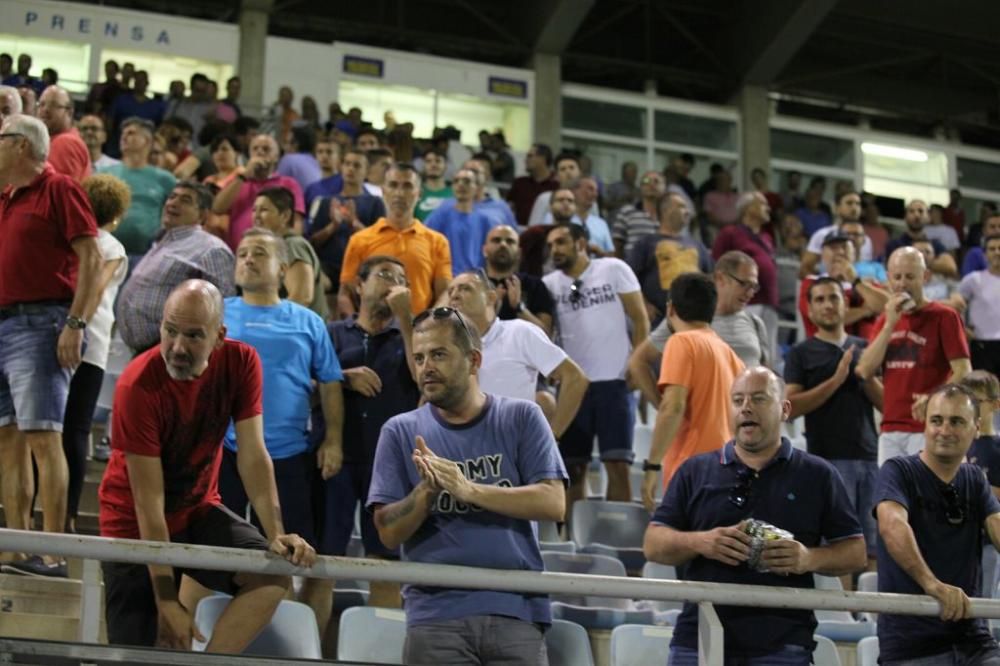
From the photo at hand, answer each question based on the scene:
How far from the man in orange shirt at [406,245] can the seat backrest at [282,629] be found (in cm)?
285

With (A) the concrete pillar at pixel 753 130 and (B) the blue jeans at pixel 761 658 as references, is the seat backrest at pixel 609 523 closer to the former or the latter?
(B) the blue jeans at pixel 761 658

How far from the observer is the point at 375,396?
5621 mm

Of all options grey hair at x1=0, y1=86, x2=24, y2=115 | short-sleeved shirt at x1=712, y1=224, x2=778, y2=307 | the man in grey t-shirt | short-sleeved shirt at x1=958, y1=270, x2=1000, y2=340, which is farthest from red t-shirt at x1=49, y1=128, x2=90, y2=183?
short-sleeved shirt at x1=958, y1=270, x2=1000, y2=340

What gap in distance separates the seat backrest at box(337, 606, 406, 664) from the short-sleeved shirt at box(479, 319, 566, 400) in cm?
136

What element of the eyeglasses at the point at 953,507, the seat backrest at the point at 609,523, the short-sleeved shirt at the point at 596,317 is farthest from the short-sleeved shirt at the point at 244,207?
the eyeglasses at the point at 953,507

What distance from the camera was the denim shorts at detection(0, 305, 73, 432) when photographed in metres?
5.00

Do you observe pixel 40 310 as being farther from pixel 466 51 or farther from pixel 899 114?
pixel 899 114

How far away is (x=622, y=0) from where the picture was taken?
17.9 meters

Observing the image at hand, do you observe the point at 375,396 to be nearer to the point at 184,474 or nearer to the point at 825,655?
the point at 184,474

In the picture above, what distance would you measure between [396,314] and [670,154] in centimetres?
1232

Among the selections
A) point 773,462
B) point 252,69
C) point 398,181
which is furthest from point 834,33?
point 773,462

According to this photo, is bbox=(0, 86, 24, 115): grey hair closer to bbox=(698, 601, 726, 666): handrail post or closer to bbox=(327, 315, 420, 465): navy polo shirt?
bbox=(327, 315, 420, 465): navy polo shirt

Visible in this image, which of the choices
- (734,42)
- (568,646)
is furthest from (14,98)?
(734,42)

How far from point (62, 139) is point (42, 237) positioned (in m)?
1.63
